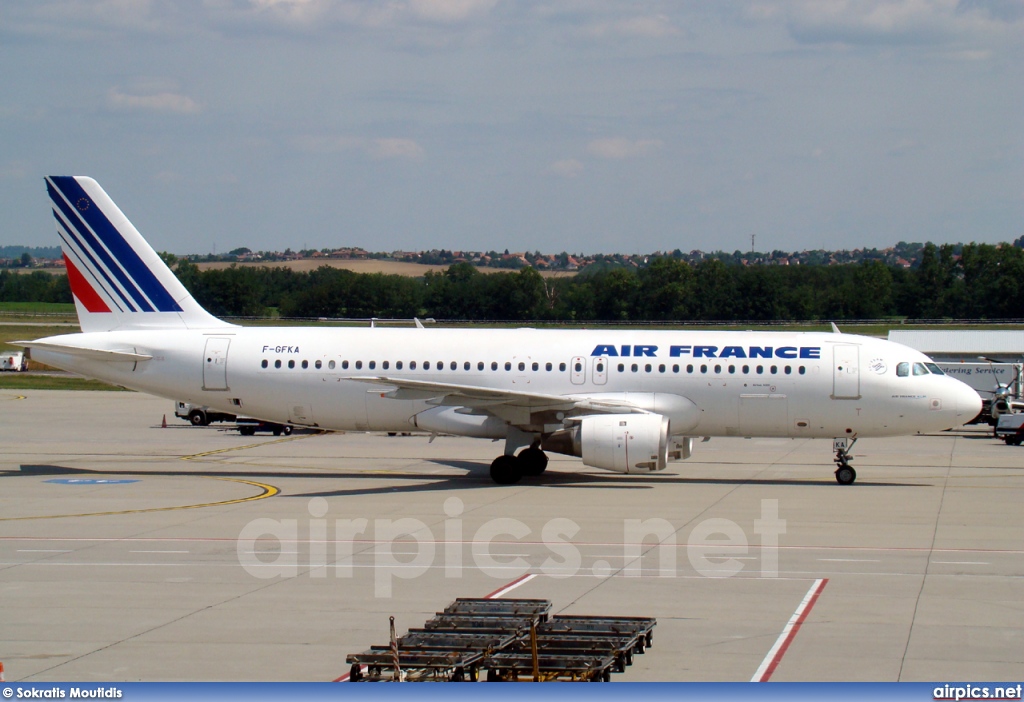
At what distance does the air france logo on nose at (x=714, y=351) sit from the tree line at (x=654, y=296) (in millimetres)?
72260

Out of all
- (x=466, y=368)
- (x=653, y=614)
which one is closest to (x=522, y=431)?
(x=466, y=368)

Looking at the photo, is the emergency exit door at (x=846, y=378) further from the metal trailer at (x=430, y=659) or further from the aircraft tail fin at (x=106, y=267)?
the metal trailer at (x=430, y=659)

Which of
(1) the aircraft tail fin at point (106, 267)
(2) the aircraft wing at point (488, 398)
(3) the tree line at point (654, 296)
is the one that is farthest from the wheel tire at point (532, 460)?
(3) the tree line at point (654, 296)

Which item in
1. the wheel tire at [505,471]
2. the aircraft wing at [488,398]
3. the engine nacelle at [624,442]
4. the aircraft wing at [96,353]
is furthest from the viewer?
the aircraft wing at [96,353]

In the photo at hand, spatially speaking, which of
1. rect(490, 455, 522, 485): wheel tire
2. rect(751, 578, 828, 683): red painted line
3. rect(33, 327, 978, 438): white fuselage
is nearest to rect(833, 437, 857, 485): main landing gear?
rect(33, 327, 978, 438): white fuselage

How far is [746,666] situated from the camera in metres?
13.8

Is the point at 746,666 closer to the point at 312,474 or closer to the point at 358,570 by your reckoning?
the point at 358,570

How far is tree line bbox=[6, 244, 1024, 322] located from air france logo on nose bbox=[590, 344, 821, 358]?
7226cm

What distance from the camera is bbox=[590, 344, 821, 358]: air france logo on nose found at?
31.7 metres

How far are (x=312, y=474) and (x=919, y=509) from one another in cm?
1703

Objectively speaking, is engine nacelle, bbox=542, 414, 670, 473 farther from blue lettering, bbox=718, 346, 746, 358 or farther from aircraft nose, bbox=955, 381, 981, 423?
aircraft nose, bbox=955, 381, 981, 423

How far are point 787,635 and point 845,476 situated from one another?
1722 centimetres

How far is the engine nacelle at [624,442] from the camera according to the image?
95.9 ft

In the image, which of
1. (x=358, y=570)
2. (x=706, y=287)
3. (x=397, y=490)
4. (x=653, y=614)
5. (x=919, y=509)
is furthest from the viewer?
(x=706, y=287)
